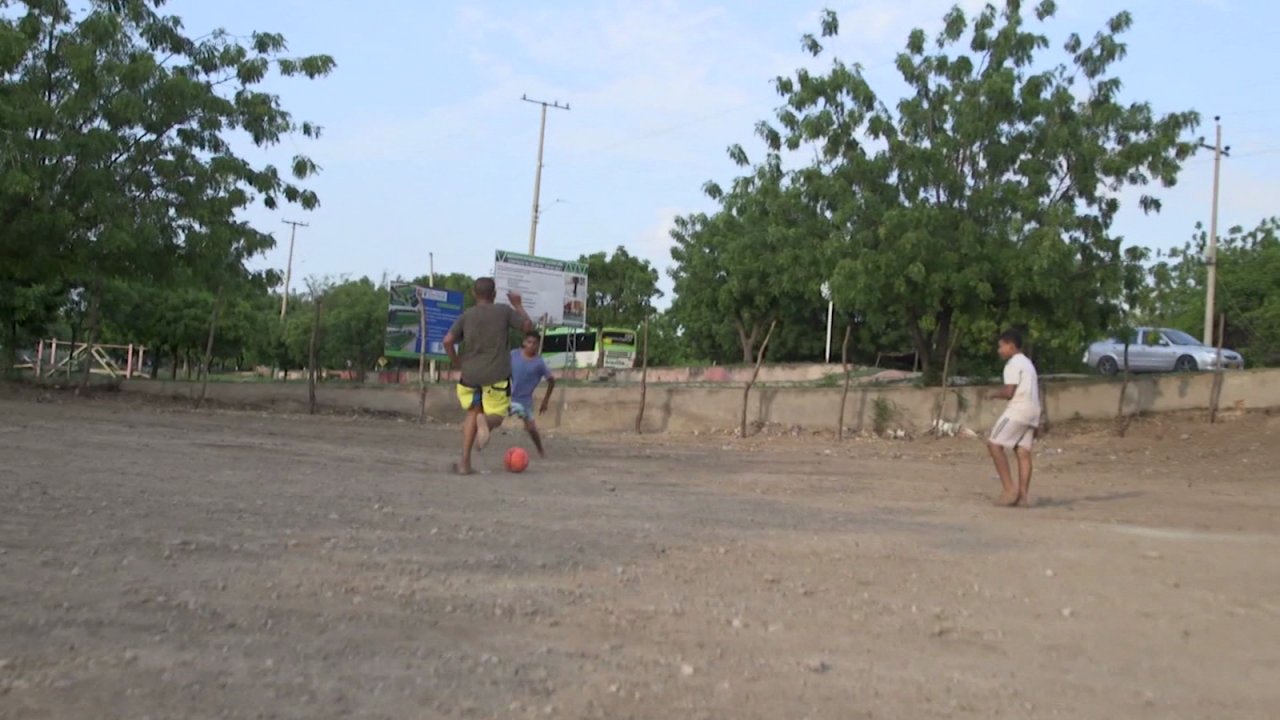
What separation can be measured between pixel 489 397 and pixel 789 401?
37.8 feet

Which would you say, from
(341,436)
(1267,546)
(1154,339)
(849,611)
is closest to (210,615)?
(849,611)

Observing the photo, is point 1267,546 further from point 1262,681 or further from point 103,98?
point 103,98

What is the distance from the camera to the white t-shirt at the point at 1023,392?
9.18 metres

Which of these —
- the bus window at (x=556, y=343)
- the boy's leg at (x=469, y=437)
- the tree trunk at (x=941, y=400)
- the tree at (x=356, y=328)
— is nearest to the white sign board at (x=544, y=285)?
the tree trunk at (x=941, y=400)

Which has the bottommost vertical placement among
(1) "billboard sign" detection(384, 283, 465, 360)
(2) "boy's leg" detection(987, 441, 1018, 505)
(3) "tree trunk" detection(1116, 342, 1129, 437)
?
(2) "boy's leg" detection(987, 441, 1018, 505)

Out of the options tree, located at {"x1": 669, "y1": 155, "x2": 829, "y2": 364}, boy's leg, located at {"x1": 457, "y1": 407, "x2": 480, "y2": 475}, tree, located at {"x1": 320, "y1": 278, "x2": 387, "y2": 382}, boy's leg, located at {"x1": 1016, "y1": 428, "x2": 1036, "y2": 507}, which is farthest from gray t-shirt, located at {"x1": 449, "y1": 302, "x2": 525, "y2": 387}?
tree, located at {"x1": 320, "y1": 278, "x2": 387, "y2": 382}

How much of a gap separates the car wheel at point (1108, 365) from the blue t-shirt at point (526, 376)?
21.3 metres

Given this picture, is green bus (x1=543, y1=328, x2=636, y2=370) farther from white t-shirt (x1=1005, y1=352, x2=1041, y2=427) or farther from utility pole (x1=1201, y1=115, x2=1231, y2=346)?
white t-shirt (x1=1005, y1=352, x2=1041, y2=427)

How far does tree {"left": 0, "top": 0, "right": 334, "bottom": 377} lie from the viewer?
1564cm

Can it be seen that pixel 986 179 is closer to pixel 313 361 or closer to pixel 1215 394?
pixel 1215 394

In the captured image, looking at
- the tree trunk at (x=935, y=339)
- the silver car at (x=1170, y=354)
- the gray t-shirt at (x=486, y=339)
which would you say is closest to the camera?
the gray t-shirt at (x=486, y=339)

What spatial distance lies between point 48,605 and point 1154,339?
2768 cm

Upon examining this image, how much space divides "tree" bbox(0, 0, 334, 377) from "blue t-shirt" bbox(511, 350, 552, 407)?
22.9 feet

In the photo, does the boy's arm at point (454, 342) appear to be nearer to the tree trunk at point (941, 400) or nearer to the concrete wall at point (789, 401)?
the tree trunk at point (941, 400)
